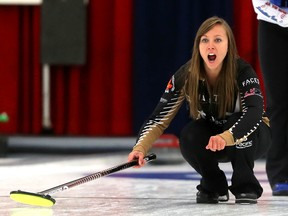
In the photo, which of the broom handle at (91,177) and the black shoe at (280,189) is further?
the black shoe at (280,189)

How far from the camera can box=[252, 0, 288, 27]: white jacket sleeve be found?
2.29 metres

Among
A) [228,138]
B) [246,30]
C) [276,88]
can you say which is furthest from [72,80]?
[228,138]

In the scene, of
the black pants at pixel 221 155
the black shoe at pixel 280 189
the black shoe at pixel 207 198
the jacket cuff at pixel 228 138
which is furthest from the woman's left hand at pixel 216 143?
the black shoe at pixel 280 189

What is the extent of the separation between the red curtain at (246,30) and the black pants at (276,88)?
1825 mm

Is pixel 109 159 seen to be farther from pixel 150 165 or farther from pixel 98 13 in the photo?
pixel 98 13

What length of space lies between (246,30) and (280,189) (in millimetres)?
2038

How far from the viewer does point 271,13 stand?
231 centimetres

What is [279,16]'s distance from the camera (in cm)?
229

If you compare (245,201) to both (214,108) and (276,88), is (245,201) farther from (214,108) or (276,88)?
(276,88)

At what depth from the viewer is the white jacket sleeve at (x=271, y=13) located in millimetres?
2291

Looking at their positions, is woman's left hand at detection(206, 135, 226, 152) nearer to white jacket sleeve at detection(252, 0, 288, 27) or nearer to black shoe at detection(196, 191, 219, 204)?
black shoe at detection(196, 191, 219, 204)

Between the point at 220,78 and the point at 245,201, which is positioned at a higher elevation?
the point at 220,78

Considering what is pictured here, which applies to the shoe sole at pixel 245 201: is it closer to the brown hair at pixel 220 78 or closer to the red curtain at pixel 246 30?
the brown hair at pixel 220 78

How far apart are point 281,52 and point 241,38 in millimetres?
1898
